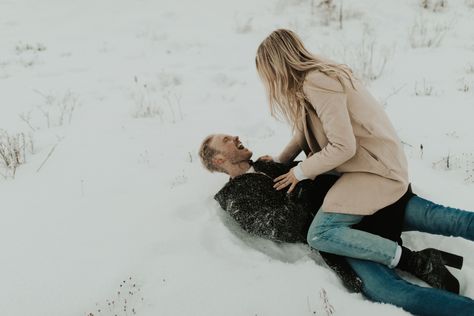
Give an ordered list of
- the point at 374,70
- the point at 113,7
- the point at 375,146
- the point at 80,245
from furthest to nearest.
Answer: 1. the point at 113,7
2. the point at 374,70
3. the point at 80,245
4. the point at 375,146

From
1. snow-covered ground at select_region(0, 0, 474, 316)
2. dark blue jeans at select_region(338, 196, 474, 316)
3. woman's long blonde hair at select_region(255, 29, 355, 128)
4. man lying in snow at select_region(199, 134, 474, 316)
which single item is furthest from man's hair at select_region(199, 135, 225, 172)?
dark blue jeans at select_region(338, 196, 474, 316)

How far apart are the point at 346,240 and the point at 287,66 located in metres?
1.10

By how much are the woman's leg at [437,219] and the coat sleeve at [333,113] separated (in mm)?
659

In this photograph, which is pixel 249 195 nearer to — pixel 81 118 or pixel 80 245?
pixel 80 245

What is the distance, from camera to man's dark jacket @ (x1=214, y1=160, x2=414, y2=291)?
297 centimetres

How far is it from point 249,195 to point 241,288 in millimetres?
699

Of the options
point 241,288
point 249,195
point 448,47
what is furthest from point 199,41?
point 241,288

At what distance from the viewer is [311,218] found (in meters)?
3.19

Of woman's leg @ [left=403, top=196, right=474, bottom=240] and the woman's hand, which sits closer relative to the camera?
woman's leg @ [left=403, top=196, right=474, bottom=240]

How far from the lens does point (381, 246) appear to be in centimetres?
272

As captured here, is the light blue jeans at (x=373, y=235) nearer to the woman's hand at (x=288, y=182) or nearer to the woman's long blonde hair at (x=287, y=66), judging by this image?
the woman's hand at (x=288, y=182)

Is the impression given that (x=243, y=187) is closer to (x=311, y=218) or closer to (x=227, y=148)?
(x=227, y=148)

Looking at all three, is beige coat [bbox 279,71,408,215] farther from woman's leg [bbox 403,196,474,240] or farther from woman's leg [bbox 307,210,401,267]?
woman's leg [bbox 403,196,474,240]

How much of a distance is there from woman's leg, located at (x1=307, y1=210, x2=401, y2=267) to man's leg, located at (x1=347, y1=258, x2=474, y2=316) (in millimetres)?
73
